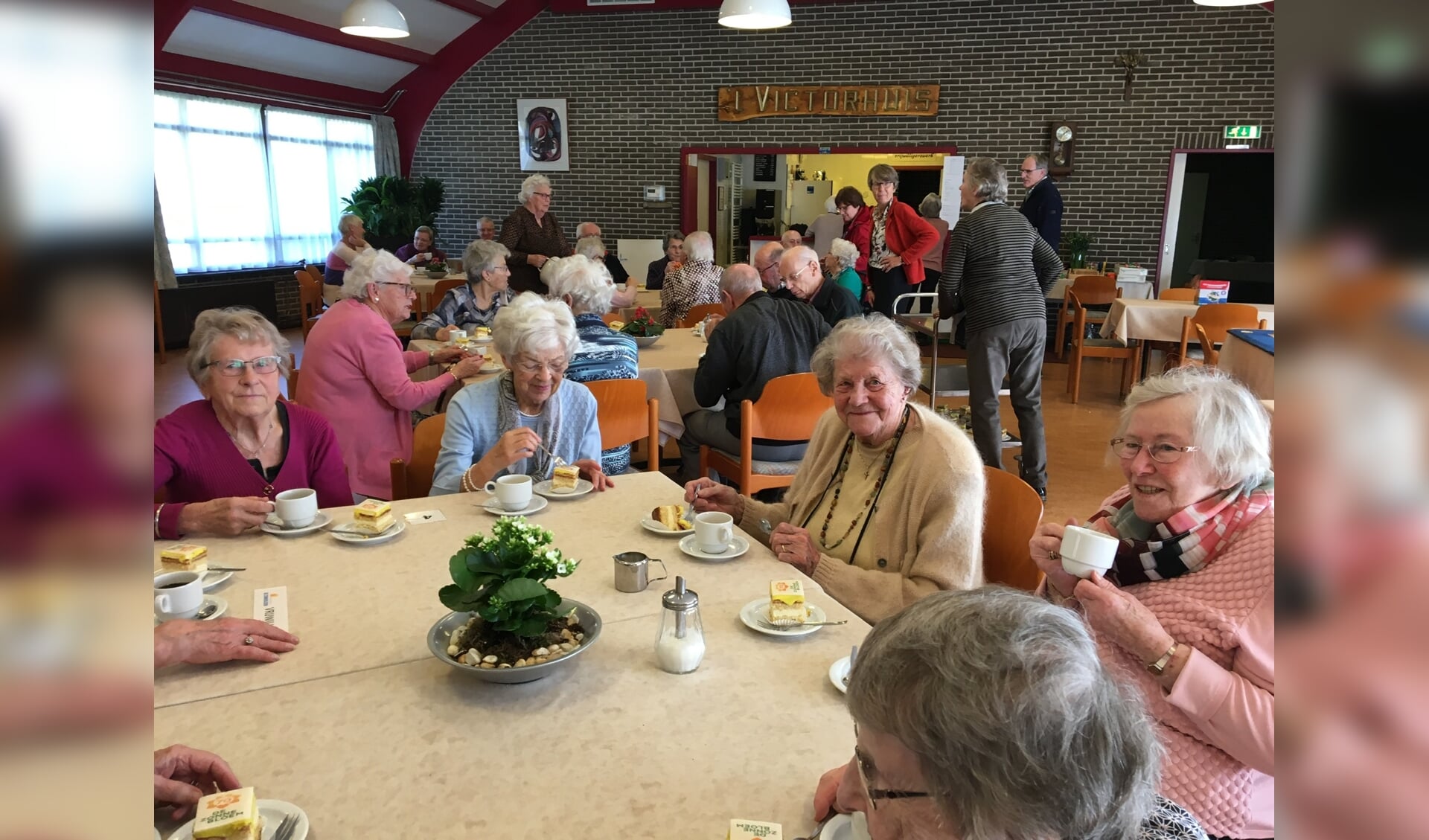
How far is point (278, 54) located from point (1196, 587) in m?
10.1

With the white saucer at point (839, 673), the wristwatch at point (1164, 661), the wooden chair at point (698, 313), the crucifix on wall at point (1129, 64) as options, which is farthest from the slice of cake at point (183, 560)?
the crucifix on wall at point (1129, 64)

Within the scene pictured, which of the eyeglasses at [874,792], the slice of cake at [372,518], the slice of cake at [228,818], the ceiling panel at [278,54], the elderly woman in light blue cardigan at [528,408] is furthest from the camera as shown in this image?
the ceiling panel at [278,54]

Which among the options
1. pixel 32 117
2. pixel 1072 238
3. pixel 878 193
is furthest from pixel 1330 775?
pixel 1072 238

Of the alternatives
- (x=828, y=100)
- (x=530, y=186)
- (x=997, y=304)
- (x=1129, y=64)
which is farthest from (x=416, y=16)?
(x=997, y=304)

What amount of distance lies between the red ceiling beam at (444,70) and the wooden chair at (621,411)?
813 centimetres

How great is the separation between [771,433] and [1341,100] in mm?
3476

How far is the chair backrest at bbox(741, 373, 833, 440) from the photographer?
3.54 m

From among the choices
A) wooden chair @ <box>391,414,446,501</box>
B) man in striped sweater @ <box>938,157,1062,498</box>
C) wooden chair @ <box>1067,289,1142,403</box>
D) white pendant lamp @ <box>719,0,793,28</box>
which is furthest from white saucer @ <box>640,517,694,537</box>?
wooden chair @ <box>1067,289,1142,403</box>

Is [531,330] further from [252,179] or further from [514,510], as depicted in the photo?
[252,179]

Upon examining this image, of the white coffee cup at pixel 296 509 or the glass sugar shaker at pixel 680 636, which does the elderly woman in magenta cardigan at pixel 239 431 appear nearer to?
the white coffee cup at pixel 296 509

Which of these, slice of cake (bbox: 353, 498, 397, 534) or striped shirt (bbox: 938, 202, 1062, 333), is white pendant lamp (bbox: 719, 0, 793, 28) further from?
slice of cake (bbox: 353, 498, 397, 534)

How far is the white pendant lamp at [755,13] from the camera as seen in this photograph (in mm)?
5020

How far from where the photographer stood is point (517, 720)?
139cm

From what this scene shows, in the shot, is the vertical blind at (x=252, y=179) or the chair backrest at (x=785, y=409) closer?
the chair backrest at (x=785, y=409)
